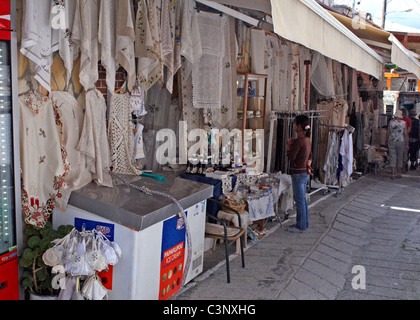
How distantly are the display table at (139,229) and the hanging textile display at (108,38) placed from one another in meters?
1.00

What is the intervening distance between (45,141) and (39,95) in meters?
0.34

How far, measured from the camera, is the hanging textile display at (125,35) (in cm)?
372

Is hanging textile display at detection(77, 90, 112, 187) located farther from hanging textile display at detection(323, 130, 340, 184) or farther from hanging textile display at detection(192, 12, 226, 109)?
hanging textile display at detection(323, 130, 340, 184)

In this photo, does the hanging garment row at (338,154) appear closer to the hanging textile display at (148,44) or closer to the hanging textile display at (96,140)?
the hanging textile display at (148,44)

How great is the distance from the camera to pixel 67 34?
3.48 meters

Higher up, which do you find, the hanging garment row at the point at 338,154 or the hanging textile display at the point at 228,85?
the hanging textile display at the point at 228,85

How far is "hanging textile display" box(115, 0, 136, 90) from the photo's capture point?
147 inches

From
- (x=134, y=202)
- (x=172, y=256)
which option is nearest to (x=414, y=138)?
(x=172, y=256)

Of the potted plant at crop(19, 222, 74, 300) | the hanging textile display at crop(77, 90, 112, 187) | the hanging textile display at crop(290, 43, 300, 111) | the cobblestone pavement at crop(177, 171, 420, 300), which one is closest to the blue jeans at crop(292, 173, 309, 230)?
the cobblestone pavement at crop(177, 171, 420, 300)

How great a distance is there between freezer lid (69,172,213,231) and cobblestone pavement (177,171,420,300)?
35.2 inches

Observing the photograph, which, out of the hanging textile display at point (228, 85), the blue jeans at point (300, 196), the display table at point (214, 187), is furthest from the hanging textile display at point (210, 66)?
the blue jeans at point (300, 196)

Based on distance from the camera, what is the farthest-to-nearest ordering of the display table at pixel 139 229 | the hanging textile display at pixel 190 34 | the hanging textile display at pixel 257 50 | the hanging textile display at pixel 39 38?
the hanging textile display at pixel 257 50 < the hanging textile display at pixel 190 34 < the display table at pixel 139 229 < the hanging textile display at pixel 39 38

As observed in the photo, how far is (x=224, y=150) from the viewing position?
5824 millimetres

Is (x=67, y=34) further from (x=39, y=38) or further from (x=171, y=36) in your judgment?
(x=171, y=36)
